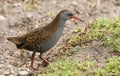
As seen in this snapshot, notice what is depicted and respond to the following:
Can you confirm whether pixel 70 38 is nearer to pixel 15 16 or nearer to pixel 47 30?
pixel 47 30

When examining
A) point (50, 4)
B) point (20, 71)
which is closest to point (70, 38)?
point (20, 71)

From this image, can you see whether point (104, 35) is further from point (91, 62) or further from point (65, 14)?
point (91, 62)

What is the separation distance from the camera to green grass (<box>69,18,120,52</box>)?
7641mm

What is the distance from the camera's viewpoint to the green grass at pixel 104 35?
764 centimetres

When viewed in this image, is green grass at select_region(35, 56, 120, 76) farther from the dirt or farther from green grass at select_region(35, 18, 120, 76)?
the dirt

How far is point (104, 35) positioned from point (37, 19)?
212 centimetres

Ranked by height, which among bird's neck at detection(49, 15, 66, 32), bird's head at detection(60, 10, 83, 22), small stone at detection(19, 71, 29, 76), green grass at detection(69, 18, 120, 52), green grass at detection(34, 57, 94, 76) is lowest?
small stone at detection(19, 71, 29, 76)

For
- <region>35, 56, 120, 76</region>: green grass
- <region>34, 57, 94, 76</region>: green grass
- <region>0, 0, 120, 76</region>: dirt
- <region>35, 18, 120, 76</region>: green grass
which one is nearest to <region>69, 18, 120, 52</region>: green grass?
<region>35, 18, 120, 76</region>: green grass

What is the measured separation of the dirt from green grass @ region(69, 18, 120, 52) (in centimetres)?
16

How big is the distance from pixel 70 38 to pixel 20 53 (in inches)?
32.4

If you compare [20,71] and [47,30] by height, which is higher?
[47,30]

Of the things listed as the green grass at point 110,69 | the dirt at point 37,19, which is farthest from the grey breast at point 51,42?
the green grass at point 110,69

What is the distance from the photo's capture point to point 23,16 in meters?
9.72

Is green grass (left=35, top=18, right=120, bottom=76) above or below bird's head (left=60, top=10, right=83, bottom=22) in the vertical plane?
below
